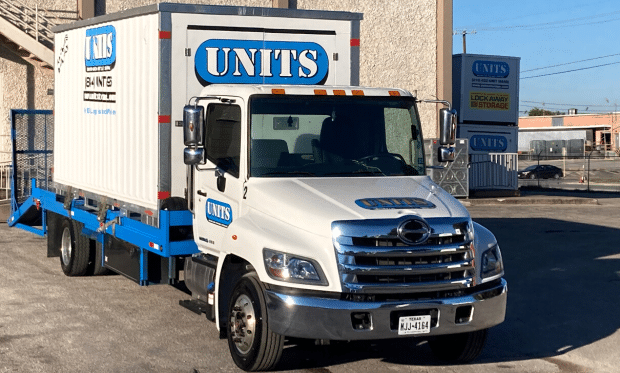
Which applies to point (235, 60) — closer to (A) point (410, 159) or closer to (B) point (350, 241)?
(A) point (410, 159)

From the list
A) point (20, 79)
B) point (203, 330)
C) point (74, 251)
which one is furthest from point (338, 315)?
point (20, 79)

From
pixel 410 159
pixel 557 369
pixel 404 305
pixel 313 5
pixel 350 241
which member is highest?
pixel 313 5

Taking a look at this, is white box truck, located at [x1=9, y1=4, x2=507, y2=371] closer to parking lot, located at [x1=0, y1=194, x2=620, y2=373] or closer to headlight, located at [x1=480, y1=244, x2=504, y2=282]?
headlight, located at [x1=480, y1=244, x2=504, y2=282]

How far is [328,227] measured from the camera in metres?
7.01

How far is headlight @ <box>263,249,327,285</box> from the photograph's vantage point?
23.0 feet

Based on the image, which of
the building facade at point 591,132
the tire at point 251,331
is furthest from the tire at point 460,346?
the building facade at point 591,132

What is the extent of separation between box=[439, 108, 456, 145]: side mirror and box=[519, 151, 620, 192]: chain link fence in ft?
99.1

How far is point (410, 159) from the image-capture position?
8.43 m

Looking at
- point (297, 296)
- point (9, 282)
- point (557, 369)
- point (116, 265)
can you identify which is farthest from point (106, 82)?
point (557, 369)

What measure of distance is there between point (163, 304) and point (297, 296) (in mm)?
4288

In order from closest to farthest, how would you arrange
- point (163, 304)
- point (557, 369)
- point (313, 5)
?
1. point (557, 369)
2. point (163, 304)
3. point (313, 5)

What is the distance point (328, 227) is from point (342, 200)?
1.61 ft

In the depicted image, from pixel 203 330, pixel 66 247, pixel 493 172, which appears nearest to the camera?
pixel 203 330

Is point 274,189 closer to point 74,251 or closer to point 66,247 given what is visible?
point 74,251
